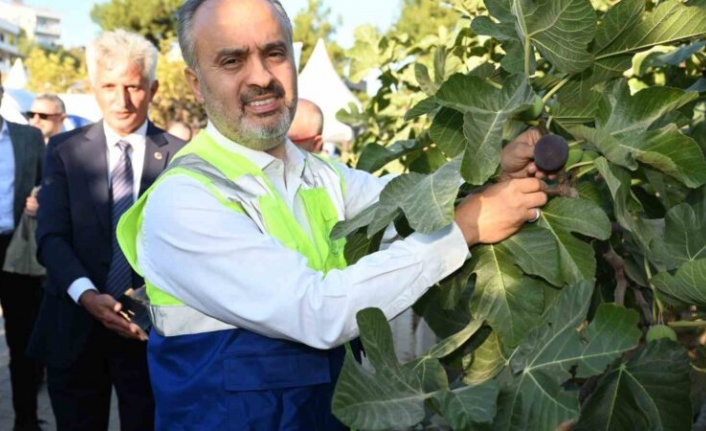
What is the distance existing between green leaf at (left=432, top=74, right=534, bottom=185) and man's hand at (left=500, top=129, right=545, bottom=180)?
0.07 meters

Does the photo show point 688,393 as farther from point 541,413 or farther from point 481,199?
point 481,199

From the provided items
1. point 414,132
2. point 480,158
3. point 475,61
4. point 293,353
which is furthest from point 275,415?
point 414,132

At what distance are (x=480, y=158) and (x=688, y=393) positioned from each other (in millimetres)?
548

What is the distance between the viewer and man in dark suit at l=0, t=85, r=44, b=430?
5.55 meters

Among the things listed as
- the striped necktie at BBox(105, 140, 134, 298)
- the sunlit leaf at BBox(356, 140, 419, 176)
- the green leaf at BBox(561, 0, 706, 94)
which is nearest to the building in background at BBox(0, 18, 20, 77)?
the striped necktie at BBox(105, 140, 134, 298)

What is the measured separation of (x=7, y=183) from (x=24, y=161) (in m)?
0.16

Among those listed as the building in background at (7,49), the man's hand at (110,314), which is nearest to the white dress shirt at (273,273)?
the man's hand at (110,314)

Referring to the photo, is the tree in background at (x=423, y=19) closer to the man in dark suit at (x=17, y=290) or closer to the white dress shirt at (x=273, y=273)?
the man in dark suit at (x=17, y=290)

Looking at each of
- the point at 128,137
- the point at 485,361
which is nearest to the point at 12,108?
the point at 128,137

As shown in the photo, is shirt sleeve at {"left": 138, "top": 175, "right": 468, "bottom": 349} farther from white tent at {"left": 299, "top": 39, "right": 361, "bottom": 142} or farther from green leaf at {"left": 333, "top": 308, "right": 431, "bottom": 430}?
white tent at {"left": 299, "top": 39, "right": 361, "bottom": 142}

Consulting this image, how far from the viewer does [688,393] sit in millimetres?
1759

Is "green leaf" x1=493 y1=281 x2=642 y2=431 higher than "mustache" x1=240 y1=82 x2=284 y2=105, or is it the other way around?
"mustache" x1=240 y1=82 x2=284 y2=105

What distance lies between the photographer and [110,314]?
3.68 metres

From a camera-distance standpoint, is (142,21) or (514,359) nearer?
(514,359)
